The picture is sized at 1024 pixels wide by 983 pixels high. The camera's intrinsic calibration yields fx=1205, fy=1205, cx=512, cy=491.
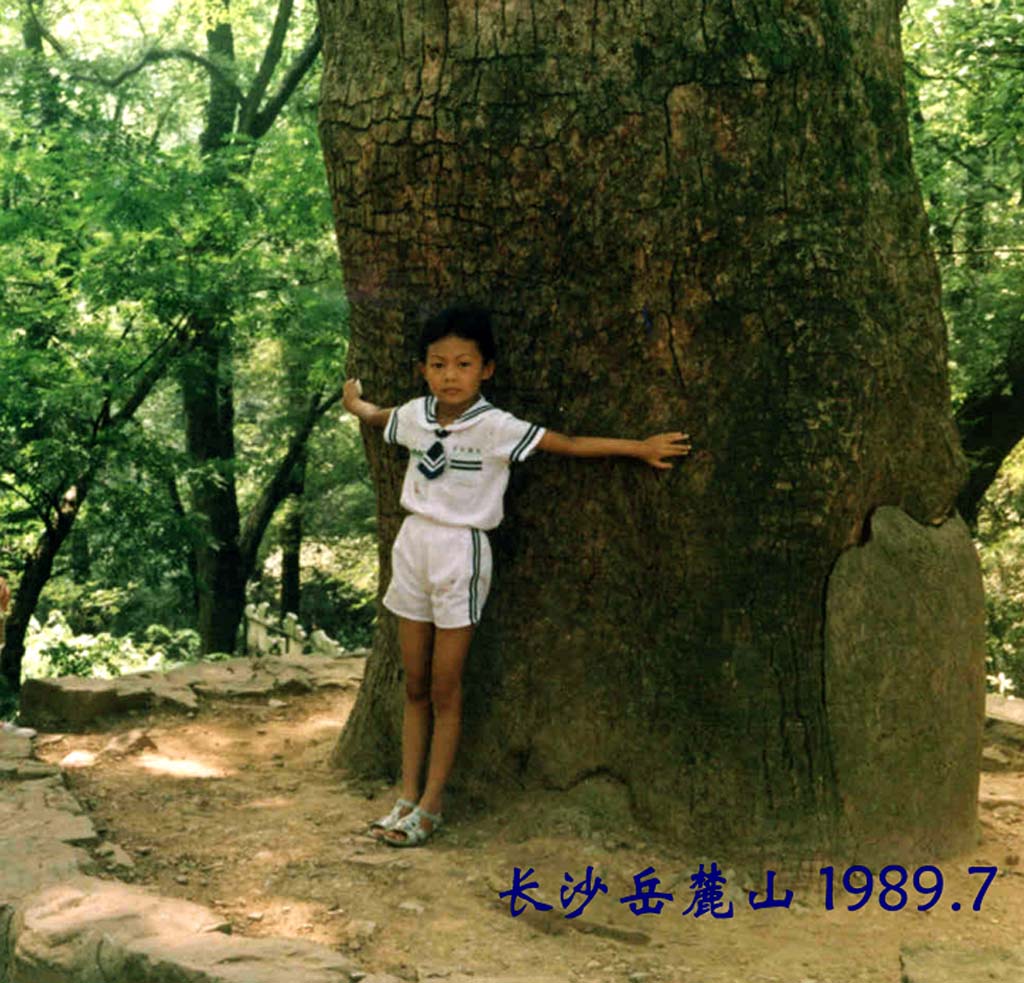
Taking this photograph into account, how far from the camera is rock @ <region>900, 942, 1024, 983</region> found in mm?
3139

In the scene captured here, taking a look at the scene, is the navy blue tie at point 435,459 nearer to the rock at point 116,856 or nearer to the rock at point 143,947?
the rock at point 143,947

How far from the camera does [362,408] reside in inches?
171

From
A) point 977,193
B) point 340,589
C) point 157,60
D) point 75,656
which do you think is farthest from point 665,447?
point 340,589

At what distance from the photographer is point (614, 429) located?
391 cm

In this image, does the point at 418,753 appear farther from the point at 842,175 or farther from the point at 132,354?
the point at 132,354

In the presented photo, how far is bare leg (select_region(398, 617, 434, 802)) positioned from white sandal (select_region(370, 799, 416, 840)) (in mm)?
33

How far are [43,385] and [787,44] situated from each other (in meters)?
6.93

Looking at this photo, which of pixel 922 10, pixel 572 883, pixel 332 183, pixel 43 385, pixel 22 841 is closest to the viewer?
pixel 572 883

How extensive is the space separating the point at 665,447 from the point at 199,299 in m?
6.78

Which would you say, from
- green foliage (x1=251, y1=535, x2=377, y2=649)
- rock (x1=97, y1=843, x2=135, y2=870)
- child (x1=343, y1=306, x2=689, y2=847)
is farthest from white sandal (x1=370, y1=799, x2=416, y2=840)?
green foliage (x1=251, y1=535, x2=377, y2=649)

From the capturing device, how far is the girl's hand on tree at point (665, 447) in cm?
380

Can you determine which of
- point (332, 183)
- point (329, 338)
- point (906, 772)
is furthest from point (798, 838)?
point (329, 338)

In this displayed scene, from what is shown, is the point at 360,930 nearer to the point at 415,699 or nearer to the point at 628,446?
the point at 415,699

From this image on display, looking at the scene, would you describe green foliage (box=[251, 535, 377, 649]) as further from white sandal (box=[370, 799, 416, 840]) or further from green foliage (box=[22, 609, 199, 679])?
white sandal (box=[370, 799, 416, 840])
